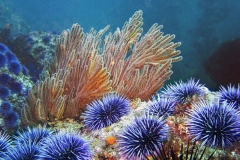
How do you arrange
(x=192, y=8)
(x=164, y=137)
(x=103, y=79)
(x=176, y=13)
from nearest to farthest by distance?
1. (x=164, y=137)
2. (x=103, y=79)
3. (x=192, y=8)
4. (x=176, y=13)

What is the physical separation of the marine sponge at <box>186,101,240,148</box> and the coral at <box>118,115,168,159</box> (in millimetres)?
367

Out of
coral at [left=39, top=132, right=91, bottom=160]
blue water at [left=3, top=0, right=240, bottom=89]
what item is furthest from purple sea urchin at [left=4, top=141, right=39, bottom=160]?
blue water at [left=3, top=0, right=240, bottom=89]

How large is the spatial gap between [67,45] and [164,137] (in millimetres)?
3285

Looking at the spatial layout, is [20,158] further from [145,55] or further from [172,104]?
[145,55]

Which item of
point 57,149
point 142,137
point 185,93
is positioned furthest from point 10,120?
point 185,93

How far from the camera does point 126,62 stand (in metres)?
5.19

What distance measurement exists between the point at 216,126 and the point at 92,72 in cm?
261

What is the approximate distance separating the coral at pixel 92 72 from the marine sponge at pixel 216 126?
7.09ft

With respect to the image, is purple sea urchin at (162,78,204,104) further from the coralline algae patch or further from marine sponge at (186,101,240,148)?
the coralline algae patch

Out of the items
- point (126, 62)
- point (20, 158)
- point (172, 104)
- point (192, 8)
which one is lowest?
point (20, 158)

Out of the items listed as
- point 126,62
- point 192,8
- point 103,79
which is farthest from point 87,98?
point 192,8

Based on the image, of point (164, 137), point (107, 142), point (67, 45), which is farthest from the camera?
point (67, 45)

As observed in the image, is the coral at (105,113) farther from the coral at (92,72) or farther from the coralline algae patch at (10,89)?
the coralline algae patch at (10,89)

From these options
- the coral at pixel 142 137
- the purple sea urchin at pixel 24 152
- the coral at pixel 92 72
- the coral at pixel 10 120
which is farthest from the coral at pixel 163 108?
the coral at pixel 10 120
